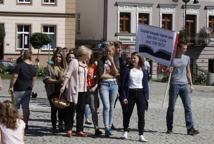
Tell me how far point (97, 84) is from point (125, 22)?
43.2 metres

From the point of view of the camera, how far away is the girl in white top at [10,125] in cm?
760

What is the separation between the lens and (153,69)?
54.9 metres

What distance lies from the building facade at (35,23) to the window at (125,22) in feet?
13.7

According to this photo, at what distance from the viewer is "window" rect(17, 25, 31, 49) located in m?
54.8

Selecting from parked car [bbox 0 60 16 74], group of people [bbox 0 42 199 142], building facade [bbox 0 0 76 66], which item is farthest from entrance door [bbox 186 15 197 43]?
group of people [bbox 0 42 199 142]

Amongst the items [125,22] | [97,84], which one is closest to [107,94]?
[97,84]

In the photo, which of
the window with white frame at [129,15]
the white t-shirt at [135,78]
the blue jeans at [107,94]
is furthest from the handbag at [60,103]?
the window with white frame at [129,15]

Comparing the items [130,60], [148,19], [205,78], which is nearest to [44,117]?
[130,60]

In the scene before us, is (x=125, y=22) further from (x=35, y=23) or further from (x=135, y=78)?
(x=135, y=78)

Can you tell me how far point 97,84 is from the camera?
13227mm

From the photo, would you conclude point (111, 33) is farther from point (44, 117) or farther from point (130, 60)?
point (130, 60)

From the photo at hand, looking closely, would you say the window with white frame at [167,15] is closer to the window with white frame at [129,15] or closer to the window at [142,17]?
the window at [142,17]

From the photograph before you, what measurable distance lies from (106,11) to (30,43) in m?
7.14

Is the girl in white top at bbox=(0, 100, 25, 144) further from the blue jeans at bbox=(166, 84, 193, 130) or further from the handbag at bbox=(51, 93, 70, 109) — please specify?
the blue jeans at bbox=(166, 84, 193, 130)
